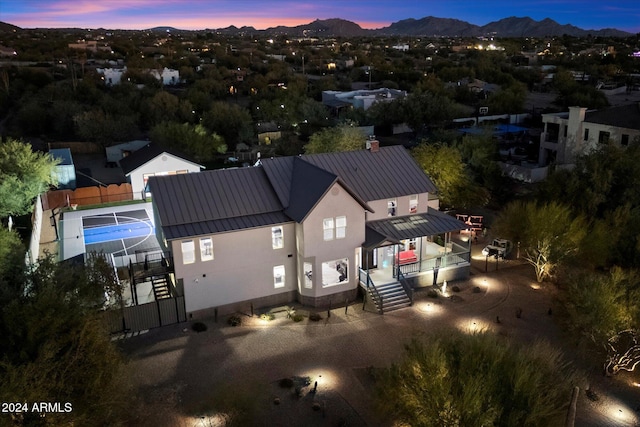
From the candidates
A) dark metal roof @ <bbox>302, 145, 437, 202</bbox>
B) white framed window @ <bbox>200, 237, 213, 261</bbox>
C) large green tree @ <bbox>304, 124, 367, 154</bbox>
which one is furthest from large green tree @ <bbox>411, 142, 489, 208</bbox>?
white framed window @ <bbox>200, 237, 213, 261</bbox>

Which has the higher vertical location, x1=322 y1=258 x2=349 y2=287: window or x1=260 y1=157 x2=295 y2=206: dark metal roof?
x1=260 y1=157 x2=295 y2=206: dark metal roof

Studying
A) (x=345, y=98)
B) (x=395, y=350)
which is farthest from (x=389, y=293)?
(x=345, y=98)

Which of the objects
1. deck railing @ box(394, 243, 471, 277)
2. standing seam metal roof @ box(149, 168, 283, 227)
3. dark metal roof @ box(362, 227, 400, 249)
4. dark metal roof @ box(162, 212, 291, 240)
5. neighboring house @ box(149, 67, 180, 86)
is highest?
neighboring house @ box(149, 67, 180, 86)

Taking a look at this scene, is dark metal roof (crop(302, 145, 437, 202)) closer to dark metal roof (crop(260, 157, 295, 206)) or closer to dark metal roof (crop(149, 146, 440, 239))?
dark metal roof (crop(149, 146, 440, 239))

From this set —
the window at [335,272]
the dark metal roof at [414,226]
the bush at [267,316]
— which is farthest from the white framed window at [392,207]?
the bush at [267,316]

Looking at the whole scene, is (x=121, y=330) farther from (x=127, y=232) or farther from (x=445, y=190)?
(x=445, y=190)

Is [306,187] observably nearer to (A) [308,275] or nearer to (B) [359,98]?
(A) [308,275]

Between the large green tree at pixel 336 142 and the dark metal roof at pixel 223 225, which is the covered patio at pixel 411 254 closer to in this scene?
the dark metal roof at pixel 223 225
